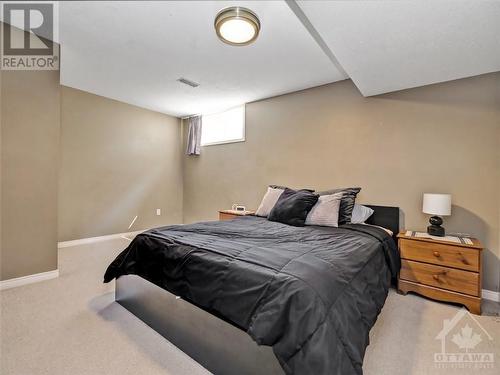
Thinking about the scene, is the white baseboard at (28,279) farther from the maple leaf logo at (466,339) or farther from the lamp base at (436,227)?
the lamp base at (436,227)

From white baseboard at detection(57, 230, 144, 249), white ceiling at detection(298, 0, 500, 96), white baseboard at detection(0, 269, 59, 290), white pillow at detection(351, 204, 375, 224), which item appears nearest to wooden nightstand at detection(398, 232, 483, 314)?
white pillow at detection(351, 204, 375, 224)

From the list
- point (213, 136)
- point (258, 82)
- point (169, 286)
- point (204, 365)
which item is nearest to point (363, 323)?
point (204, 365)

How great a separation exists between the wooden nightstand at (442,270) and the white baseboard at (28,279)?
11.7 ft

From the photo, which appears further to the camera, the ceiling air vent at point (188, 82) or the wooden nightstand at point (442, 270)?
the ceiling air vent at point (188, 82)

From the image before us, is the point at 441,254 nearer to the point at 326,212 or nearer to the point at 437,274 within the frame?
the point at 437,274

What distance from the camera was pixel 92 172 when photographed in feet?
13.1

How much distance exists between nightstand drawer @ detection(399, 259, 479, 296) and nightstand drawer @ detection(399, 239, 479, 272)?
0.16ft

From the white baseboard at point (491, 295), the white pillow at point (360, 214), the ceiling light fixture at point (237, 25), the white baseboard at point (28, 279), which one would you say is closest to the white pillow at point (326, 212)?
the white pillow at point (360, 214)

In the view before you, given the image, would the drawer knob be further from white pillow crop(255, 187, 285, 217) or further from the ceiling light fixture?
the ceiling light fixture

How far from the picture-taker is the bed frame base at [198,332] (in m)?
1.22

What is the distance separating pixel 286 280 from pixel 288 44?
2194 millimetres

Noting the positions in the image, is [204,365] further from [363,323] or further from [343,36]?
[343,36]

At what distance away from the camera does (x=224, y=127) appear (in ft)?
15.1

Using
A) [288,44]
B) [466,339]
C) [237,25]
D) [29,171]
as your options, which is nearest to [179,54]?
[237,25]
